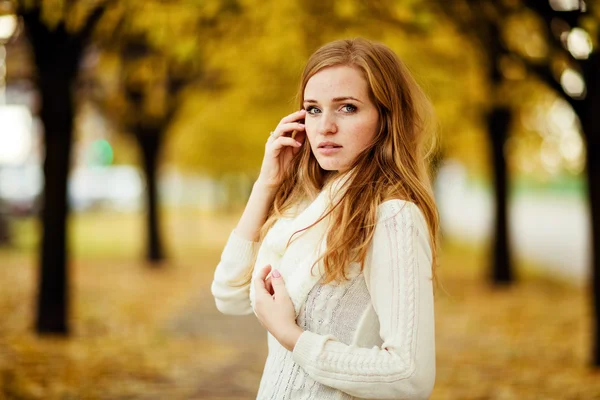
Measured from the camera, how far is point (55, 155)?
25.7 ft

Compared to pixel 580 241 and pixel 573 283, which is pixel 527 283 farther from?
pixel 580 241

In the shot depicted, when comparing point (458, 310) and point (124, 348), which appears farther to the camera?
point (458, 310)

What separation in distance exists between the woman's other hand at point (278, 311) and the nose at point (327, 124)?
17.4 inches

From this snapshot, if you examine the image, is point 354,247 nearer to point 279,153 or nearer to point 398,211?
point 398,211

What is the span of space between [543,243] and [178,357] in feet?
56.4

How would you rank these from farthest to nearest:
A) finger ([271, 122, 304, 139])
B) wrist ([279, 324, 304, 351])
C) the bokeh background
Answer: the bokeh background → finger ([271, 122, 304, 139]) → wrist ([279, 324, 304, 351])

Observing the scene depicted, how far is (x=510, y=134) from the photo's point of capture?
13.0 m

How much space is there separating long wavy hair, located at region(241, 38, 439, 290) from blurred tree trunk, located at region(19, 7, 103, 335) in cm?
627

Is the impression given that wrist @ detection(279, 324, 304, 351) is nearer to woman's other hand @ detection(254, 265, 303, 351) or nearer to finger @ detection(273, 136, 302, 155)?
woman's other hand @ detection(254, 265, 303, 351)

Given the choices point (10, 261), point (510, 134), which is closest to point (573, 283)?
point (510, 134)

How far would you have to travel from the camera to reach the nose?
1937 mm

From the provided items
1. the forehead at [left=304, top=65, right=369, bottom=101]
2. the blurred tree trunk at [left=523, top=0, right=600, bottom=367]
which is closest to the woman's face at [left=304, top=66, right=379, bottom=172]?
the forehead at [left=304, top=65, right=369, bottom=101]

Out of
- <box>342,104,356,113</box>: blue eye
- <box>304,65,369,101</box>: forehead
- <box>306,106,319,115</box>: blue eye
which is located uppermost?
<box>304,65,369,101</box>: forehead

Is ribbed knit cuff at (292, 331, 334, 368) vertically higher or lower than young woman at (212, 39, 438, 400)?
lower
